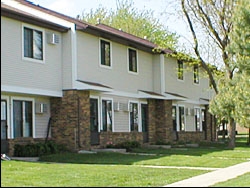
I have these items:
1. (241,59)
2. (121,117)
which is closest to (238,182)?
(241,59)

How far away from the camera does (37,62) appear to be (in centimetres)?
2284

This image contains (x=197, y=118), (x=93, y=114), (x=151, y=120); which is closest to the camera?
(x=93, y=114)

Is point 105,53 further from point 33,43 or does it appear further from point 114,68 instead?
point 33,43

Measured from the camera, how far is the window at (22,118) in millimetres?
22078

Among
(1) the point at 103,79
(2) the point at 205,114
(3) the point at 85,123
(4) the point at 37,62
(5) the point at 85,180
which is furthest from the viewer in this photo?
(2) the point at 205,114

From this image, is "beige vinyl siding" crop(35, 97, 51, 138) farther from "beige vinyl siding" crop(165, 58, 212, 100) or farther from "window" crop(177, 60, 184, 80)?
"window" crop(177, 60, 184, 80)

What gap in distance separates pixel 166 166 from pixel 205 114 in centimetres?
2228

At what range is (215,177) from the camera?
1555 centimetres

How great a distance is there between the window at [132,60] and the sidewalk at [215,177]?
11.5m

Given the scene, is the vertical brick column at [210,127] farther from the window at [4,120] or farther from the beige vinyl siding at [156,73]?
the window at [4,120]

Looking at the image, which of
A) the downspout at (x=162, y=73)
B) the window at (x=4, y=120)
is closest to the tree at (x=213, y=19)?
the downspout at (x=162, y=73)

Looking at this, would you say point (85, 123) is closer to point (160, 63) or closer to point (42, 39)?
point (42, 39)

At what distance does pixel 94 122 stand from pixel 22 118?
4504 mm

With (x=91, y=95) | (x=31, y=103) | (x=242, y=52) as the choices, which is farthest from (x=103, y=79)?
(x=242, y=52)
